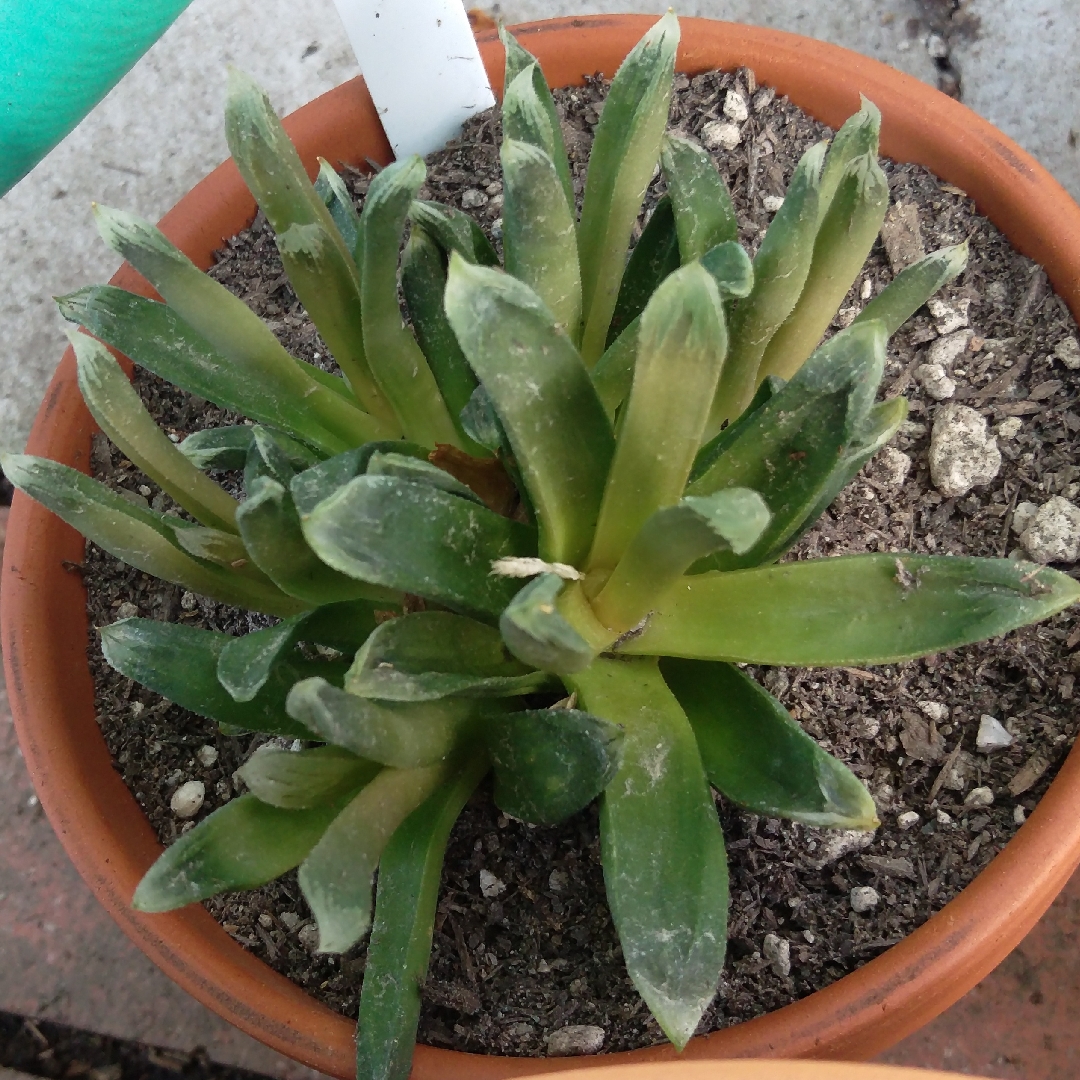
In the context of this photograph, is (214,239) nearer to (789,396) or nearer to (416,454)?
(416,454)

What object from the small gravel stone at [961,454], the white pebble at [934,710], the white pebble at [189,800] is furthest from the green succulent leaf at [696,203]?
the white pebble at [189,800]

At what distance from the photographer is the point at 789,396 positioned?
626 millimetres

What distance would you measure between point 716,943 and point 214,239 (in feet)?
3.14

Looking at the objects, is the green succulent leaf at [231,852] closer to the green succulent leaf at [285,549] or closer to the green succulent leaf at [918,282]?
the green succulent leaf at [285,549]

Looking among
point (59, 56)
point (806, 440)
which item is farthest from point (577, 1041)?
point (59, 56)

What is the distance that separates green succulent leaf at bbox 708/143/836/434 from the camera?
711 mm

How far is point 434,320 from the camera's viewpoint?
2.66 ft

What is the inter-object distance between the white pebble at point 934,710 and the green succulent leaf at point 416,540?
1.53ft

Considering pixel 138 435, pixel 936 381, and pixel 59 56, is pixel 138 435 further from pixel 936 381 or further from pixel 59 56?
pixel 936 381

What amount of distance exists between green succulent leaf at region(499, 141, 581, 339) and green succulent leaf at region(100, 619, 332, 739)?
328mm

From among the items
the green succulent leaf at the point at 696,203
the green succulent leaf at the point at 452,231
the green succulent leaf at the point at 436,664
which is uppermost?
the green succulent leaf at the point at 452,231

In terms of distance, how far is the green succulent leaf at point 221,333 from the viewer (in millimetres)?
728

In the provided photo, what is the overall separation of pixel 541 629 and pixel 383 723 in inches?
5.4

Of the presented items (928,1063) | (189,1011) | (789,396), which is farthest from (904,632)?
(189,1011)
